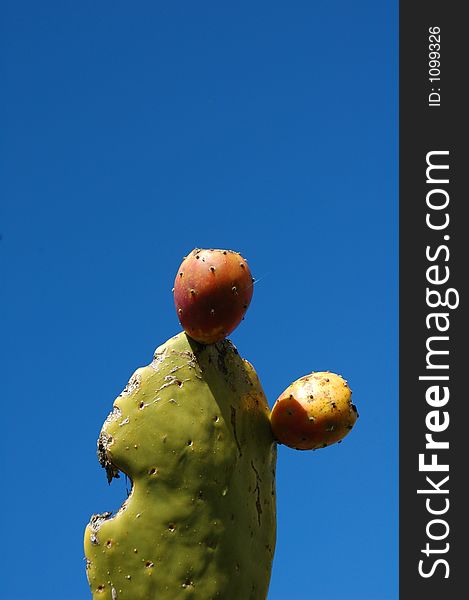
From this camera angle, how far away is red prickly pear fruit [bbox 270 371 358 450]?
5.39m

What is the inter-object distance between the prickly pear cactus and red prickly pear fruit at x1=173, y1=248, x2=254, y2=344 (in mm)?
102

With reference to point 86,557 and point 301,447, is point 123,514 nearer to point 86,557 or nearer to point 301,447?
point 86,557

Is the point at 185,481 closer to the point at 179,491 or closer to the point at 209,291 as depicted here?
the point at 179,491

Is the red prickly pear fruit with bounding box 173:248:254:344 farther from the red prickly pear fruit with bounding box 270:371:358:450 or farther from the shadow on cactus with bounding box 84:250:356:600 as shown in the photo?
the red prickly pear fruit with bounding box 270:371:358:450

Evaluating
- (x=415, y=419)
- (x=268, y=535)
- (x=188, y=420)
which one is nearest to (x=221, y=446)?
(x=188, y=420)

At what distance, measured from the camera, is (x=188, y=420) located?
5.06m

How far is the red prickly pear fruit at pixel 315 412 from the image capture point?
5.39 metres

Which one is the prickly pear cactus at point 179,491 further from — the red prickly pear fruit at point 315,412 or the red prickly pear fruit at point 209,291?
the red prickly pear fruit at point 315,412

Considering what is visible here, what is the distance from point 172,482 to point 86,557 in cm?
43

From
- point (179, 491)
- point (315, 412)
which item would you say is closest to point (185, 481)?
point (179, 491)

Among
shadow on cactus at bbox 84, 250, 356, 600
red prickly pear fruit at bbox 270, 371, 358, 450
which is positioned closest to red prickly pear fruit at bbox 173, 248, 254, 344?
shadow on cactus at bbox 84, 250, 356, 600

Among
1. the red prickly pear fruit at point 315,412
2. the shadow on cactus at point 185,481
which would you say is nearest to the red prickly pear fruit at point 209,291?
the shadow on cactus at point 185,481

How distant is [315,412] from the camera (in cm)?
539

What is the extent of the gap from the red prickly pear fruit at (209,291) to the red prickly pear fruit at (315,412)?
1.46 feet
